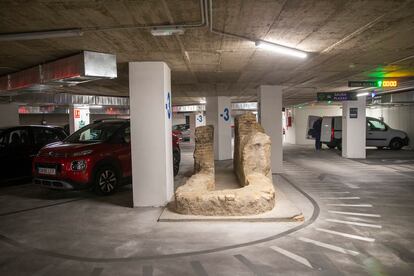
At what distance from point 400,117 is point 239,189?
17.1m

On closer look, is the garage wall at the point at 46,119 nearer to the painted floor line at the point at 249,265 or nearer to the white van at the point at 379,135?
the white van at the point at 379,135

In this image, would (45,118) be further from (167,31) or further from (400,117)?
(167,31)

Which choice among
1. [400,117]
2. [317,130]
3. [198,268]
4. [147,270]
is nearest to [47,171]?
[147,270]

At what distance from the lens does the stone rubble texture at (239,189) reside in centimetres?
530

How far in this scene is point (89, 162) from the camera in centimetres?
677

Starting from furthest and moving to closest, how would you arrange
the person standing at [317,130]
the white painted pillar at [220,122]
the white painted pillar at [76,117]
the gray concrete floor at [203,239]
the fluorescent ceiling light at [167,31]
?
the person standing at [317,130] < the white painted pillar at [76,117] < the white painted pillar at [220,122] < the fluorescent ceiling light at [167,31] < the gray concrete floor at [203,239]

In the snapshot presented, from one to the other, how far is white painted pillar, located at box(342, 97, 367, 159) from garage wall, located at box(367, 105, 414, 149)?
6292 millimetres

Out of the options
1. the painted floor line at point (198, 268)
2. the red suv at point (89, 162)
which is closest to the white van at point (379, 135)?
the red suv at point (89, 162)

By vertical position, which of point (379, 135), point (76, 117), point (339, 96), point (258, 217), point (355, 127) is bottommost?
point (258, 217)

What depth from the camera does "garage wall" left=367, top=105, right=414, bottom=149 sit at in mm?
17828

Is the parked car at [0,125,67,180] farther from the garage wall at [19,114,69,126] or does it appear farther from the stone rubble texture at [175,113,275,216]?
the garage wall at [19,114,69,126]

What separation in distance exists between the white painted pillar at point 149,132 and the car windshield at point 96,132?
1.84 m

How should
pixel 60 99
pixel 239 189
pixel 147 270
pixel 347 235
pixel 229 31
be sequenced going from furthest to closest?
pixel 60 99
pixel 239 189
pixel 347 235
pixel 229 31
pixel 147 270

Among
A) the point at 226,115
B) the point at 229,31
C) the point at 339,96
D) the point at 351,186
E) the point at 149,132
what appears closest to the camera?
the point at 229,31
